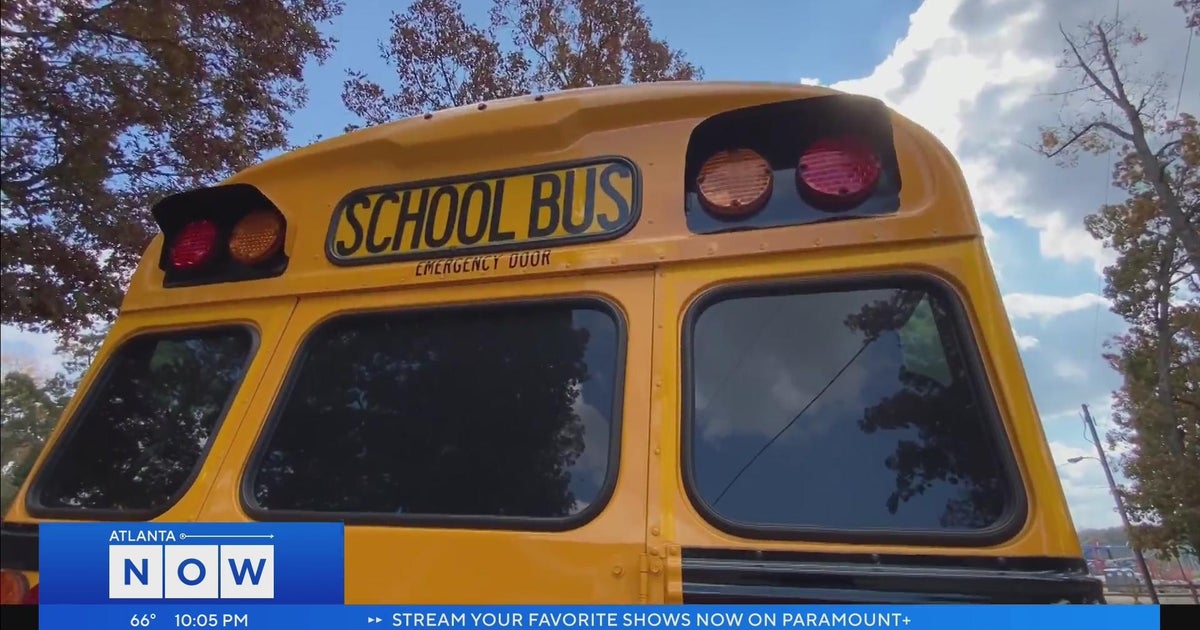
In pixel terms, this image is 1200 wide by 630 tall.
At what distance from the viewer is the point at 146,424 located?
71.4 inches

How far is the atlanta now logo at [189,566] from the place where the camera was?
1350mm

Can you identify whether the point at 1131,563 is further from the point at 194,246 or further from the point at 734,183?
the point at 194,246

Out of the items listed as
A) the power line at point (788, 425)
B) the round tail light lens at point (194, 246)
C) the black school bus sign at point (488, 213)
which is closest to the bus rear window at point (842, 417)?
the power line at point (788, 425)

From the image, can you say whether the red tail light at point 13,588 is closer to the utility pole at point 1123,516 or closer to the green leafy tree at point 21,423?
the green leafy tree at point 21,423

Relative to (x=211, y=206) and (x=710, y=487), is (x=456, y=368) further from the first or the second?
(x=211, y=206)

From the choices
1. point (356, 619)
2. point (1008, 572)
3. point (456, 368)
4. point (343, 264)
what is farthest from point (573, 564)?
point (343, 264)

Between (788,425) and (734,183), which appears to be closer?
A: (788,425)

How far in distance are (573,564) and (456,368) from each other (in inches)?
18.9

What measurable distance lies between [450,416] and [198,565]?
18.6 inches

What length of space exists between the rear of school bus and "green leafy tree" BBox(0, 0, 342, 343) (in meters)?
0.47

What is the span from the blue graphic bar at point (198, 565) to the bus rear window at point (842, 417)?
2.05 ft

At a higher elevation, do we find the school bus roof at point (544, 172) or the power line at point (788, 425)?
the school bus roof at point (544, 172)

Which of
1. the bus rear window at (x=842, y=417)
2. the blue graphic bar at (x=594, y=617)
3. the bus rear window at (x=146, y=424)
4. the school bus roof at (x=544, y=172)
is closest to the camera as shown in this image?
the blue graphic bar at (x=594, y=617)

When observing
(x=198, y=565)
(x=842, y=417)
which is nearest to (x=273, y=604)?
(x=198, y=565)
